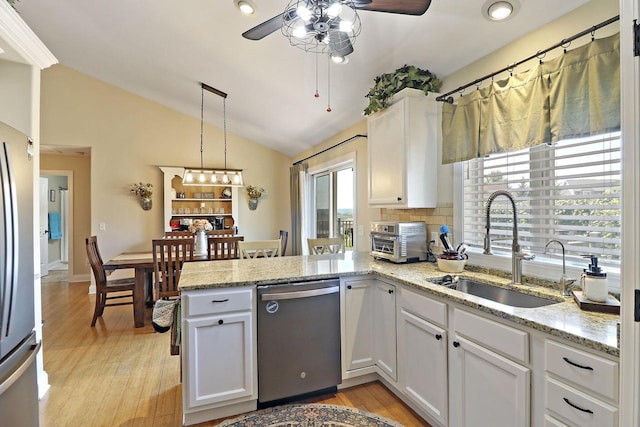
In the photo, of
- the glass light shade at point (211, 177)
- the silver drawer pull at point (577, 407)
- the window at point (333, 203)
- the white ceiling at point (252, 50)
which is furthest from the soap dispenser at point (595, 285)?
the glass light shade at point (211, 177)

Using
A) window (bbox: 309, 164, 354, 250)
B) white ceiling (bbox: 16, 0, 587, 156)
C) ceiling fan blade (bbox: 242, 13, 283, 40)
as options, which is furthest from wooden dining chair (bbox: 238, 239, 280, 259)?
ceiling fan blade (bbox: 242, 13, 283, 40)

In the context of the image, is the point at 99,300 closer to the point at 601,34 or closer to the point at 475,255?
the point at 475,255

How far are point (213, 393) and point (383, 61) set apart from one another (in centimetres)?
285

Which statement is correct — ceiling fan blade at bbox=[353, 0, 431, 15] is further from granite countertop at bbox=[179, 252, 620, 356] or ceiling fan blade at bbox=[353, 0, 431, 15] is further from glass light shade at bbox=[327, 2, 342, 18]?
granite countertop at bbox=[179, 252, 620, 356]

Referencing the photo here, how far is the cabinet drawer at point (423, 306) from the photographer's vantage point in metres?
1.82

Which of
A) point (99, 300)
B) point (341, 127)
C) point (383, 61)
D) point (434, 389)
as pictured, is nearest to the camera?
point (434, 389)

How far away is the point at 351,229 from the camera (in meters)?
4.58

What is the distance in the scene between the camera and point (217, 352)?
2.03 m

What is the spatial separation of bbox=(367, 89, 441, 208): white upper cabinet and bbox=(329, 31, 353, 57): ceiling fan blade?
2.33 feet

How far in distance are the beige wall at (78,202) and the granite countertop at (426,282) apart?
522 cm

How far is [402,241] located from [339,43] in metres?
1.57

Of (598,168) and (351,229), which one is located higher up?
(598,168)

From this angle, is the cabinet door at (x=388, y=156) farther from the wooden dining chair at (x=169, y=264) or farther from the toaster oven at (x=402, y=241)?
the wooden dining chair at (x=169, y=264)

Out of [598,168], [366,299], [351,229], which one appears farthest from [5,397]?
[351,229]
